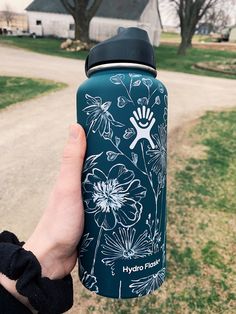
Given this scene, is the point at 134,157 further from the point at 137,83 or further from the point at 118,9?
the point at 118,9

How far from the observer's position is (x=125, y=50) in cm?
158

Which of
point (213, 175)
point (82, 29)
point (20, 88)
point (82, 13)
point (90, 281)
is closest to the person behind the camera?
point (90, 281)

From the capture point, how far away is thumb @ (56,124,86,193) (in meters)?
1.67

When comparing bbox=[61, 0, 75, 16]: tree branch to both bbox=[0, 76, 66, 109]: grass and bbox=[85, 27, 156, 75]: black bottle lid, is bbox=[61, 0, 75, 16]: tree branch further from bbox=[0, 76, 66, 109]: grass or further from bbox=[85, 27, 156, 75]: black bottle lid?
bbox=[85, 27, 156, 75]: black bottle lid

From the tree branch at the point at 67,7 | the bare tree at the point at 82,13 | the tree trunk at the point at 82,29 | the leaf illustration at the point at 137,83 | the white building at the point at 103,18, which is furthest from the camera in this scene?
the white building at the point at 103,18

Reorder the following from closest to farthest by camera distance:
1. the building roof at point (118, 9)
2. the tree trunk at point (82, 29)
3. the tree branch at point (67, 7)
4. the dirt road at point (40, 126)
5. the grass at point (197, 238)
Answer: the grass at point (197, 238) < the dirt road at point (40, 126) < the tree branch at point (67, 7) < the tree trunk at point (82, 29) < the building roof at point (118, 9)

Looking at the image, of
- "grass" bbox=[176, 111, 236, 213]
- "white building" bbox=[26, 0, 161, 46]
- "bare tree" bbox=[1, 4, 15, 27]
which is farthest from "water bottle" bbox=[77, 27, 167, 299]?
"bare tree" bbox=[1, 4, 15, 27]

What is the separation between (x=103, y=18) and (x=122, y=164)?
119 feet

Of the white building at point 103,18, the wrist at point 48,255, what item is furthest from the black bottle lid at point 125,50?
the white building at point 103,18

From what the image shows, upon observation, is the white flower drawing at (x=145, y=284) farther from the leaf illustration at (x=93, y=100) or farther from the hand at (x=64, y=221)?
the leaf illustration at (x=93, y=100)

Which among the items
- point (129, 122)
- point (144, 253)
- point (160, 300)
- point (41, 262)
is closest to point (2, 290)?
point (41, 262)

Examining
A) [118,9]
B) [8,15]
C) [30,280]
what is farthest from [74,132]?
[8,15]

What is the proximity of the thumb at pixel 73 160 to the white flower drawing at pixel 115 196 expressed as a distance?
0.07 m

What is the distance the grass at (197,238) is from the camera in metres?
3.04
